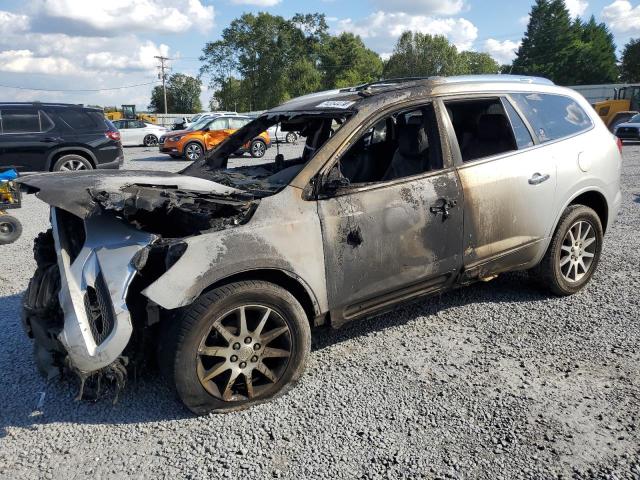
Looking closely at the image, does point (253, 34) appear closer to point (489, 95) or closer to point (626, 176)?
point (626, 176)

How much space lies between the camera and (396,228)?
3334 mm

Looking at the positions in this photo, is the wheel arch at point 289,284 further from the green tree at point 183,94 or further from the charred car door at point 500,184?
the green tree at point 183,94

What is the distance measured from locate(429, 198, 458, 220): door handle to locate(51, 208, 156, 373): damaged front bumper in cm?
184

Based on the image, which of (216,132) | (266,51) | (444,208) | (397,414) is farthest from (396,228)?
(266,51)

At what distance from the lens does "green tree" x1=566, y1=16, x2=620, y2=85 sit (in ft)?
220

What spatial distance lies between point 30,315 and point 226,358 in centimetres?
125

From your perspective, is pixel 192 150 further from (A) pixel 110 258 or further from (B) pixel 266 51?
(B) pixel 266 51

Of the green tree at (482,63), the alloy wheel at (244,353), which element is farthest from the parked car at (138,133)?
the green tree at (482,63)

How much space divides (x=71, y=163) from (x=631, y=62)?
78994 millimetres

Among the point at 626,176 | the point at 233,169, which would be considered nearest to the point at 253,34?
the point at 626,176

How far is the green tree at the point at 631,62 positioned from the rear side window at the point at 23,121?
7760cm

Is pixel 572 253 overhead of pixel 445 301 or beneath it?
overhead

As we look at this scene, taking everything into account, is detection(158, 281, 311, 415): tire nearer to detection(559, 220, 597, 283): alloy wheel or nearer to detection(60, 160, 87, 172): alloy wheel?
detection(559, 220, 597, 283): alloy wheel

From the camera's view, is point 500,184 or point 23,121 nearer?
point 500,184
